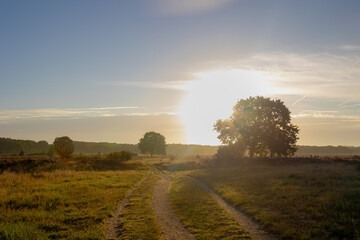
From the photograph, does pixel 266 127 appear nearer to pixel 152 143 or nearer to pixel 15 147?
pixel 152 143

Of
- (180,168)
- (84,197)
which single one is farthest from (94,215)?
(180,168)

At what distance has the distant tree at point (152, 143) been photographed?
4552 inches

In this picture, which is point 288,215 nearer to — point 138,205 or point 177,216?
point 177,216

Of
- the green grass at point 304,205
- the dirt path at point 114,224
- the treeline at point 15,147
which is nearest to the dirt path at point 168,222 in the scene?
the dirt path at point 114,224

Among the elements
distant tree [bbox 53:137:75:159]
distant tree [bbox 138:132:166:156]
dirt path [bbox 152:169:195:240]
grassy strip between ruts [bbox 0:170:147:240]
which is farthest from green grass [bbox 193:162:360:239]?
distant tree [bbox 138:132:166:156]

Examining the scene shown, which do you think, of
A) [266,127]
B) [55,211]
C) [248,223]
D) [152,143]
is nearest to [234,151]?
[266,127]

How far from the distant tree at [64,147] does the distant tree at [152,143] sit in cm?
5333

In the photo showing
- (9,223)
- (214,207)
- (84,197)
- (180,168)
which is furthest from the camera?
(180,168)

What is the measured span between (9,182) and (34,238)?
1686 cm

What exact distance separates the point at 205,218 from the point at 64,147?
55831mm

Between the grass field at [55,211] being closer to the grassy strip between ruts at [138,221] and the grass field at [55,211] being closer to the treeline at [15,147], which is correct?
the grassy strip between ruts at [138,221]

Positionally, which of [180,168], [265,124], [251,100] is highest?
[251,100]

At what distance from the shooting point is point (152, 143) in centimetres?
11556

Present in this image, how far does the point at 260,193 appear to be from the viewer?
19.5m
